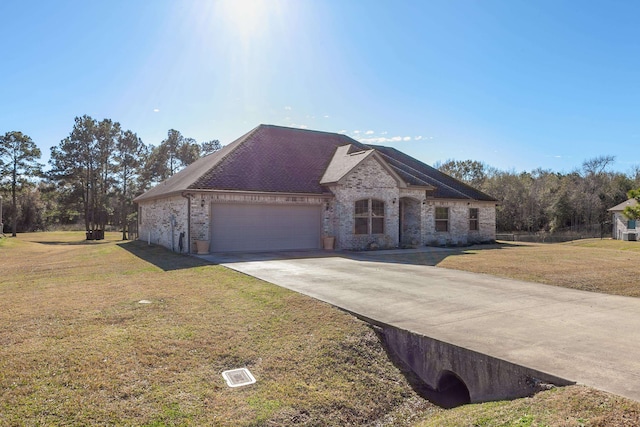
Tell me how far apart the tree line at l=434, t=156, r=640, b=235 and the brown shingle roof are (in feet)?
71.8

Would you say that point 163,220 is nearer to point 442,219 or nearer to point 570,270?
point 442,219

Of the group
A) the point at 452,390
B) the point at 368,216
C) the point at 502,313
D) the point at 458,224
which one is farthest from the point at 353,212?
the point at 452,390

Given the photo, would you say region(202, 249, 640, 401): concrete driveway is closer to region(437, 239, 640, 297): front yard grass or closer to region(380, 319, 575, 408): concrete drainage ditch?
region(380, 319, 575, 408): concrete drainage ditch

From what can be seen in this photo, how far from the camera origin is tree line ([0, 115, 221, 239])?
3828cm

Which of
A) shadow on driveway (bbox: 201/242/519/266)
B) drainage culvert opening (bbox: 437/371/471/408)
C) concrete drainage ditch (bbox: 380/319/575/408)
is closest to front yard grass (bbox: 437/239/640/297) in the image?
shadow on driveway (bbox: 201/242/519/266)

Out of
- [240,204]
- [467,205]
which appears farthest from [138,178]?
[467,205]

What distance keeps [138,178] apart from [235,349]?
44630 millimetres

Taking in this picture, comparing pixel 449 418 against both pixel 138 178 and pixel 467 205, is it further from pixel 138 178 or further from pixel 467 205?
pixel 138 178

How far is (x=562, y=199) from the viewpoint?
4128 centimetres

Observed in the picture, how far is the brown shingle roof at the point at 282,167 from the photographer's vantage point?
17.3 meters

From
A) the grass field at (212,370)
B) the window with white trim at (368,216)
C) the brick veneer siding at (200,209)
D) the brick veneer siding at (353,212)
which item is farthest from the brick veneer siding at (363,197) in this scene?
the grass field at (212,370)

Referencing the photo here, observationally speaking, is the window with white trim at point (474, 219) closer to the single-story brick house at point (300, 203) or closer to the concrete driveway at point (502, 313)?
the single-story brick house at point (300, 203)

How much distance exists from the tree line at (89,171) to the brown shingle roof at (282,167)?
713 inches

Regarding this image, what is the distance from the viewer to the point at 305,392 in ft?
15.9
